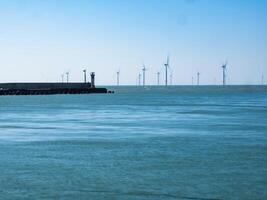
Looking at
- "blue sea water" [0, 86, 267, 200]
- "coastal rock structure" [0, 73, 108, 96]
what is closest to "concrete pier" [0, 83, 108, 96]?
"coastal rock structure" [0, 73, 108, 96]

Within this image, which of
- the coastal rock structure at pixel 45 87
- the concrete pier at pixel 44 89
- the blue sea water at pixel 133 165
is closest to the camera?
the blue sea water at pixel 133 165

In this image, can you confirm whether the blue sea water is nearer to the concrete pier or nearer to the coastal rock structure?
the concrete pier

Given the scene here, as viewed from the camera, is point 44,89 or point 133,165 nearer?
point 133,165

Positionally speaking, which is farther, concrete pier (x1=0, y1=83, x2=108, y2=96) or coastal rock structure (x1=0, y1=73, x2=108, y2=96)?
coastal rock structure (x1=0, y1=73, x2=108, y2=96)

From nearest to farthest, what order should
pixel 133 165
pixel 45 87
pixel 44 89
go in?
pixel 133 165 → pixel 44 89 → pixel 45 87

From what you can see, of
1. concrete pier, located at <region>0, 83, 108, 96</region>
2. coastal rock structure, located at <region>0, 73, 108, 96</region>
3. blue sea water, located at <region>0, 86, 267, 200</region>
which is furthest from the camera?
coastal rock structure, located at <region>0, 73, 108, 96</region>

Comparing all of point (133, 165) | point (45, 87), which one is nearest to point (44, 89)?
point (45, 87)

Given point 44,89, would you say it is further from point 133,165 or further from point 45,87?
point 133,165

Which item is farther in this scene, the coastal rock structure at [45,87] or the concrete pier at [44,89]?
the coastal rock structure at [45,87]

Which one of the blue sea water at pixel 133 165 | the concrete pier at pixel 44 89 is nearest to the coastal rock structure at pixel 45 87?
the concrete pier at pixel 44 89

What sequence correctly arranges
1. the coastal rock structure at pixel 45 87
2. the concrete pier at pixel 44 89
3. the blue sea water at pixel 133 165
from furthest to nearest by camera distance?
the coastal rock structure at pixel 45 87, the concrete pier at pixel 44 89, the blue sea water at pixel 133 165

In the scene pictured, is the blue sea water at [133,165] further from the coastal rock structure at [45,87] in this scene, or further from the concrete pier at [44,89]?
the coastal rock structure at [45,87]

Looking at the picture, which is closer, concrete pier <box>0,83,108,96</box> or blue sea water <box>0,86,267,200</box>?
blue sea water <box>0,86,267,200</box>

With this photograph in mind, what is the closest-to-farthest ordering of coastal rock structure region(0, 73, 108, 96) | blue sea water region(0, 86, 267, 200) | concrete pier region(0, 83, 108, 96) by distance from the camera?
1. blue sea water region(0, 86, 267, 200)
2. concrete pier region(0, 83, 108, 96)
3. coastal rock structure region(0, 73, 108, 96)
